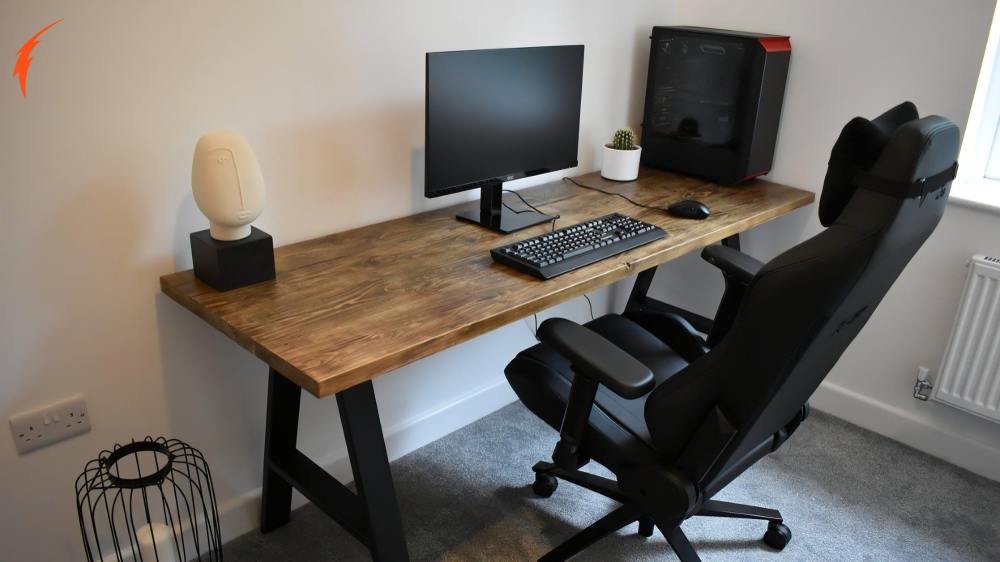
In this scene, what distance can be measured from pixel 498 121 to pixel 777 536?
1.35 metres

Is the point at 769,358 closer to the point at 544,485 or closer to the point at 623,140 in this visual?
the point at 544,485

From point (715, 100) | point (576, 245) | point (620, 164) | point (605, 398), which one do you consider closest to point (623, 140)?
point (620, 164)

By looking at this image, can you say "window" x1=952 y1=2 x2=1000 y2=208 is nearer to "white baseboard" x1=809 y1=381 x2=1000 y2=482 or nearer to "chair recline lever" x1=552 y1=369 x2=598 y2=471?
"white baseboard" x1=809 y1=381 x2=1000 y2=482

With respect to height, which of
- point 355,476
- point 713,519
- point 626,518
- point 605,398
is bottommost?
point 713,519

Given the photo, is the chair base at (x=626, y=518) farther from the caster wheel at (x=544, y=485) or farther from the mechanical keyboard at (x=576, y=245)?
the mechanical keyboard at (x=576, y=245)

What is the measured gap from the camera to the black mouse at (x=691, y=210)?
2154 millimetres

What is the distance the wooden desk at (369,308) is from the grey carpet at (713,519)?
34 centimetres

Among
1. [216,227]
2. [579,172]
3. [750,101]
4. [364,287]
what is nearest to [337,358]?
[364,287]

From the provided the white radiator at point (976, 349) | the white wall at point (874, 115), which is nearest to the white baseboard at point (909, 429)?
the white wall at point (874, 115)

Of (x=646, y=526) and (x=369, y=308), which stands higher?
(x=369, y=308)

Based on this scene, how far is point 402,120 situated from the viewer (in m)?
2.04

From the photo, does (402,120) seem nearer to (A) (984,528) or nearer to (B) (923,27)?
(B) (923,27)

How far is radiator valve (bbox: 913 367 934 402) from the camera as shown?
2443 millimetres

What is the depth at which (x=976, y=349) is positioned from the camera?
7.46ft
